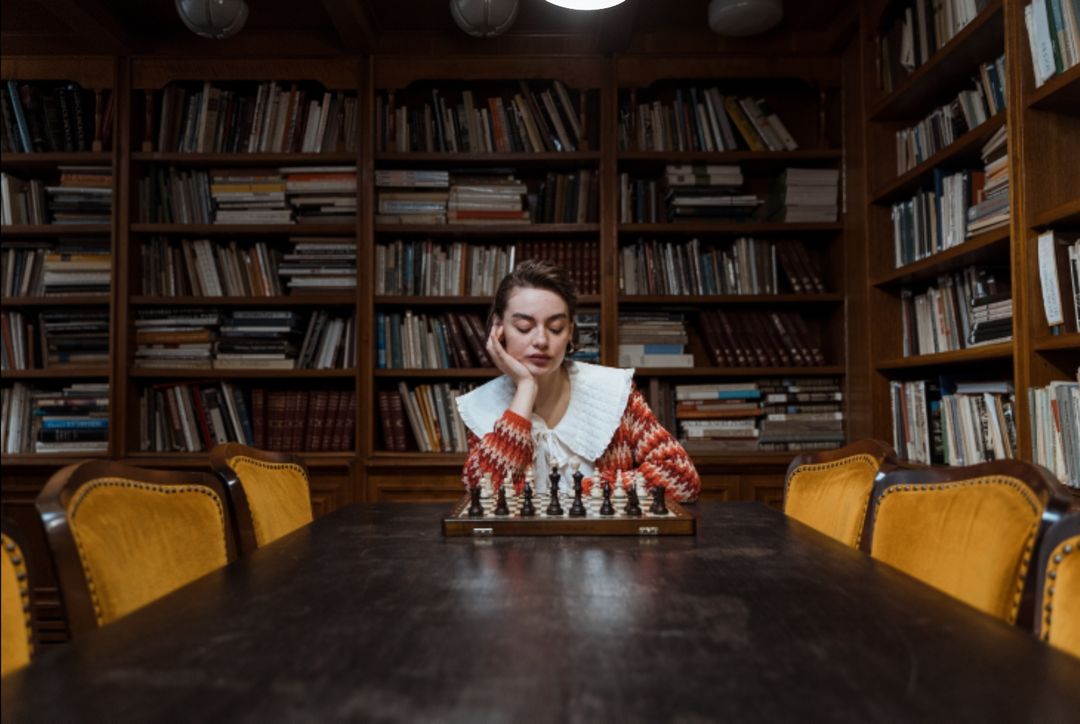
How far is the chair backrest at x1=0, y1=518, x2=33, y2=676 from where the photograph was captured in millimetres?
766

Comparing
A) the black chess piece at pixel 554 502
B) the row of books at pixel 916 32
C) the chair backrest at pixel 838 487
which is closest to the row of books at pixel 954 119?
the row of books at pixel 916 32

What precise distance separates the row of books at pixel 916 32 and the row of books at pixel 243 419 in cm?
240

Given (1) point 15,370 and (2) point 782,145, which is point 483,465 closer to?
(2) point 782,145

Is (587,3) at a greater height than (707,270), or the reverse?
(587,3)

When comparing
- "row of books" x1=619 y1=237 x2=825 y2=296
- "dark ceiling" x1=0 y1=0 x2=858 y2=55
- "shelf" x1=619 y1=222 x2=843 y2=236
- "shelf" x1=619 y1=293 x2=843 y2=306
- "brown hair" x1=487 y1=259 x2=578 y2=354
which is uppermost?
"dark ceiling" x1=0 y1=0 x2=858 y2=55

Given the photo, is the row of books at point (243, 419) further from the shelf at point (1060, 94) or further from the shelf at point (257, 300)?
the shelf at point (1060, 94)

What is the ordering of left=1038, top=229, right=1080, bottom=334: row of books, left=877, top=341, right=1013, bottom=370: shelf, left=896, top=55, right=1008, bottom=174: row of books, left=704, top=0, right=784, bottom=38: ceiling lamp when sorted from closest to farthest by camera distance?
left=1038, top=229, right=1080, bottom=334: row of books → left=877, top=341, right=1013, bottom=370: shelf → left=896, top=55, right=1008, bottom=174: row of books → left=704, top=0, right=784, bottom=38: ceiling lamp

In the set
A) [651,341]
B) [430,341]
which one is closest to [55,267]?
[430,341]

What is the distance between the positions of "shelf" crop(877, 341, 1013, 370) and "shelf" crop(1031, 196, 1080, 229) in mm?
330

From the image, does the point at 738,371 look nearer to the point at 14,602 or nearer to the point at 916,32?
the point at 916,32

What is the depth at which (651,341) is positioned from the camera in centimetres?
327

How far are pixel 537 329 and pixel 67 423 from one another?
228 cm

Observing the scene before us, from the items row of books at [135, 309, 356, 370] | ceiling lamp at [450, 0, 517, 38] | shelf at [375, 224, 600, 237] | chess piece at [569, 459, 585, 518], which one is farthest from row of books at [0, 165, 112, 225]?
chess piece at [569, 459, 585, 518]

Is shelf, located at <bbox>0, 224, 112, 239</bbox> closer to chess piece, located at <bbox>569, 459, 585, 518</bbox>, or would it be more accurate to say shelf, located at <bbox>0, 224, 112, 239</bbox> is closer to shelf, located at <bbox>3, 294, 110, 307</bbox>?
shelf, located at <bbox>3, 294, 110, 307</bbox>
